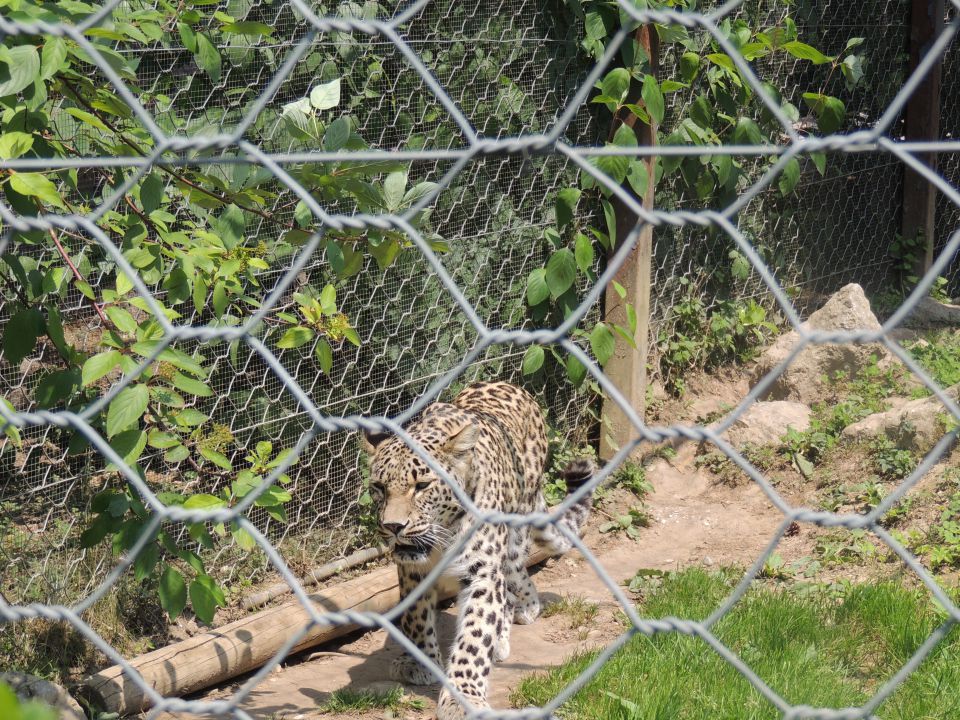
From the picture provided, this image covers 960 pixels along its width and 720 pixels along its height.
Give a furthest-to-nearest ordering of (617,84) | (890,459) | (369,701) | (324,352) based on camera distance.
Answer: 1. (890,459)
2. (617,84)
3. (369,701)
4. (324,352)

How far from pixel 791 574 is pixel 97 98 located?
9.90 feet

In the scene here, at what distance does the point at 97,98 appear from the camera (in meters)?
2.41

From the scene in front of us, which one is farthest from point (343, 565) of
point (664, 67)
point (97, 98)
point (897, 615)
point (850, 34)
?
point (850, 34)

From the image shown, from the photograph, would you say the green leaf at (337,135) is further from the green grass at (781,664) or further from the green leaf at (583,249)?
the green leaf at (583,249)

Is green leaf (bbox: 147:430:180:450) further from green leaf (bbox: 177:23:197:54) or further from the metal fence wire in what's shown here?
green leaf (bbox: 177:23:197:54)

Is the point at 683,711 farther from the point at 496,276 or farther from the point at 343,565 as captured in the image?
the point at 496,276

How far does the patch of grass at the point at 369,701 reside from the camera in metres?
3.66

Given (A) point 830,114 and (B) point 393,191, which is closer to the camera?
(B) point 393,191

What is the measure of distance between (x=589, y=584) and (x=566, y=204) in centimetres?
157

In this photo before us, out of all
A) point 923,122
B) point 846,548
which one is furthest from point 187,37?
point 923,122

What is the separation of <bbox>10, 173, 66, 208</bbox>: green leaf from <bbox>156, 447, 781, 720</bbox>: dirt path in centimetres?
201

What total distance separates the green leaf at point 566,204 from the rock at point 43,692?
2.53 m

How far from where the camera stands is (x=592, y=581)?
15.6 ft

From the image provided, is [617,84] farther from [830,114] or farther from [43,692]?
[43,692]
